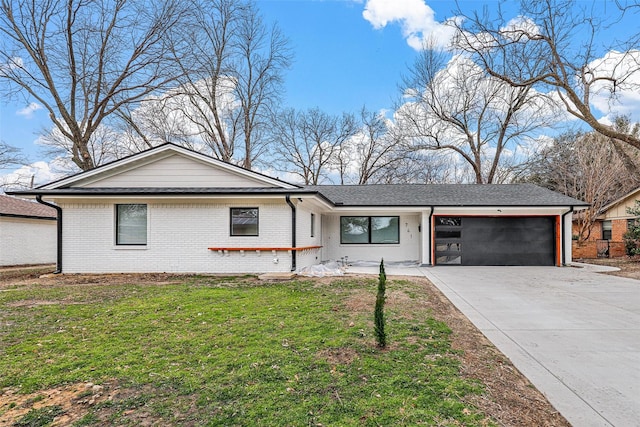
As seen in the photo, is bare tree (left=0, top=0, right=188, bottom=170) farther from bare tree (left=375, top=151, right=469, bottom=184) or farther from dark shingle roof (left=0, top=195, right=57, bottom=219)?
bare tree (left=375, top=151, right=469, bottom=184)

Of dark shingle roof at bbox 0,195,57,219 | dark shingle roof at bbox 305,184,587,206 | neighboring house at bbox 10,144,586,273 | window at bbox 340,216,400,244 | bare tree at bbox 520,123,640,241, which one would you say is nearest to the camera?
neighboring house at bbox 10,144,586,273

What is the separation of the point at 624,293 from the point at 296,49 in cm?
2132

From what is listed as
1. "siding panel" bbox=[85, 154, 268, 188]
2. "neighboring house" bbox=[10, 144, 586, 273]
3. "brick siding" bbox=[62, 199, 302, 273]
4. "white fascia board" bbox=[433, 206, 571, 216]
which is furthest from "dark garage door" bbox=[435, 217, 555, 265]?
"siding panel" bbox=[85, 154, 268, 188]

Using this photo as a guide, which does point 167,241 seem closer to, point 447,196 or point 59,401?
point 59,401

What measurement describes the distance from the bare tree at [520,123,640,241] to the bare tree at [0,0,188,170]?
2117 cm

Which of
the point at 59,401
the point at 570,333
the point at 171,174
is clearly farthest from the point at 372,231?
the point at 59,401

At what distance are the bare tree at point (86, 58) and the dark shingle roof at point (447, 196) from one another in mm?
10387

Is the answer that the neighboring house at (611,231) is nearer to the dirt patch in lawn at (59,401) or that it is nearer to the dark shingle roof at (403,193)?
the dark shingle roof at (403,193)

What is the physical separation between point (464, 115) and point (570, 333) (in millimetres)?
22629

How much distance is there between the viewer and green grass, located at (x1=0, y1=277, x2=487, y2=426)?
2652mm

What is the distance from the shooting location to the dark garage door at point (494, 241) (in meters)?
13.5

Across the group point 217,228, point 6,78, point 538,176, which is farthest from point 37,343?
point 538,176

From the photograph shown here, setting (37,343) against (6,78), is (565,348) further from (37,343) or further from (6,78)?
(6,78)

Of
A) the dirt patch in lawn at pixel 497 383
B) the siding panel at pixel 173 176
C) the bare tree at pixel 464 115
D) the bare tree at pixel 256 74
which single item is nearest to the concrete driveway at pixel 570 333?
the dirt patch in lawn at pixel 497 383
